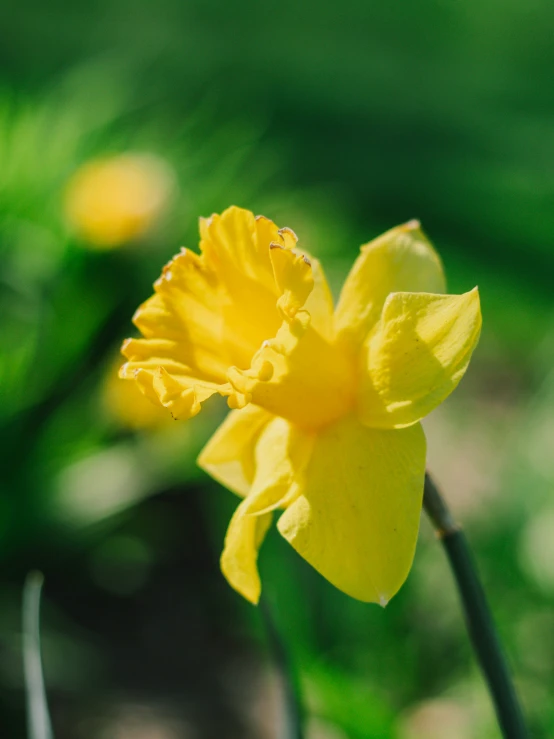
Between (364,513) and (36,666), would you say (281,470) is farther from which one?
(36,666)

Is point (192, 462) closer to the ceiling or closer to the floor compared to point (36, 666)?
closer to the floor

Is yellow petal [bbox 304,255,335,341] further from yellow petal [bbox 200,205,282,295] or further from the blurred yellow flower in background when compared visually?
the blurred yellow flower in background

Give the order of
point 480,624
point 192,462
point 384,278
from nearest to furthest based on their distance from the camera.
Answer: point 480,624 < point 384,278 < point 192,462

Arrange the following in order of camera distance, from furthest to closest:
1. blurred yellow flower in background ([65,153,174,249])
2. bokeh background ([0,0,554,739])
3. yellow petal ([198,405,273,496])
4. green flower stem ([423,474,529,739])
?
blurred yellow flower in background ([65,153,174,249])
bokeh background ([0,0,554,739])
yellow petal ([198,405,273,496])
green flower stem ([423,474,529,739])

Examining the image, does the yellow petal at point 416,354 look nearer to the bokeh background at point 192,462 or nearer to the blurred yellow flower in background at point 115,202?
the bokeh background at point 192,462

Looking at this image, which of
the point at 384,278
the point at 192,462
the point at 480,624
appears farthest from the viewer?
the point at 192,462

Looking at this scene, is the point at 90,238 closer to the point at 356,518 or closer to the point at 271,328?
the point at 271,328

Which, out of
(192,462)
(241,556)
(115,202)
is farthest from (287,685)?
(115,202)

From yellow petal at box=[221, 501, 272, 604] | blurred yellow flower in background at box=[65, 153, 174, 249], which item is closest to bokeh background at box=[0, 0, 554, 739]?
blurred yellow flower in background at box=[65, 153, 174, 249]
